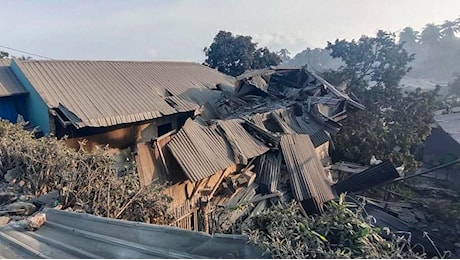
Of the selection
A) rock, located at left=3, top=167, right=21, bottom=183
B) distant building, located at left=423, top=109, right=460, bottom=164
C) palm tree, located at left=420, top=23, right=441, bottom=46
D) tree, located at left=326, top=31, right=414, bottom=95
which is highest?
palm tree, located at left=420, top=23, right=441, bottom=46

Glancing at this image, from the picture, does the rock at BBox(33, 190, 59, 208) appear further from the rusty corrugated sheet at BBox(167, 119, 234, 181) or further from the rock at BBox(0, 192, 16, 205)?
the rusty corrugated sheet at BBox(167, 119, 234, 181)

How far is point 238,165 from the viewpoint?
7.90 m

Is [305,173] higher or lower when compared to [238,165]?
lower

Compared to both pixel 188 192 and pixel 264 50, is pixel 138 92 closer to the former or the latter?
pixel 188 192

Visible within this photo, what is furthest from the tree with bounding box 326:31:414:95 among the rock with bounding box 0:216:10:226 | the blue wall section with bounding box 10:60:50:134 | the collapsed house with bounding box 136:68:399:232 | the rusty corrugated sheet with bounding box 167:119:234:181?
the rock with bounding box 0:216:10:226

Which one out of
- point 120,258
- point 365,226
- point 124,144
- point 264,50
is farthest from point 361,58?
point 120,258

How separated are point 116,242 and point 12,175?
10.8 ft

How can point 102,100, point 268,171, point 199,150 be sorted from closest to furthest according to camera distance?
1. point 199,150
2. point 268,171
3. point 102,100

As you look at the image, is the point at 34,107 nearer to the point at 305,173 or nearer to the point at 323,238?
the point at 305,173

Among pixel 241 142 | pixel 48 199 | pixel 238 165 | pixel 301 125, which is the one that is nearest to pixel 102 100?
pixel 241 142

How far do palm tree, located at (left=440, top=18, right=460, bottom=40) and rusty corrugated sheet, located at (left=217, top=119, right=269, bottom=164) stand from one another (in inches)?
2025

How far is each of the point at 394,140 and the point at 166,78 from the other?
915cm

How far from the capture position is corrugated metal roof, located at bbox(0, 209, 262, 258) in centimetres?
248

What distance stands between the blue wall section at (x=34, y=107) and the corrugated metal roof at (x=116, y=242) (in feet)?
19.4
